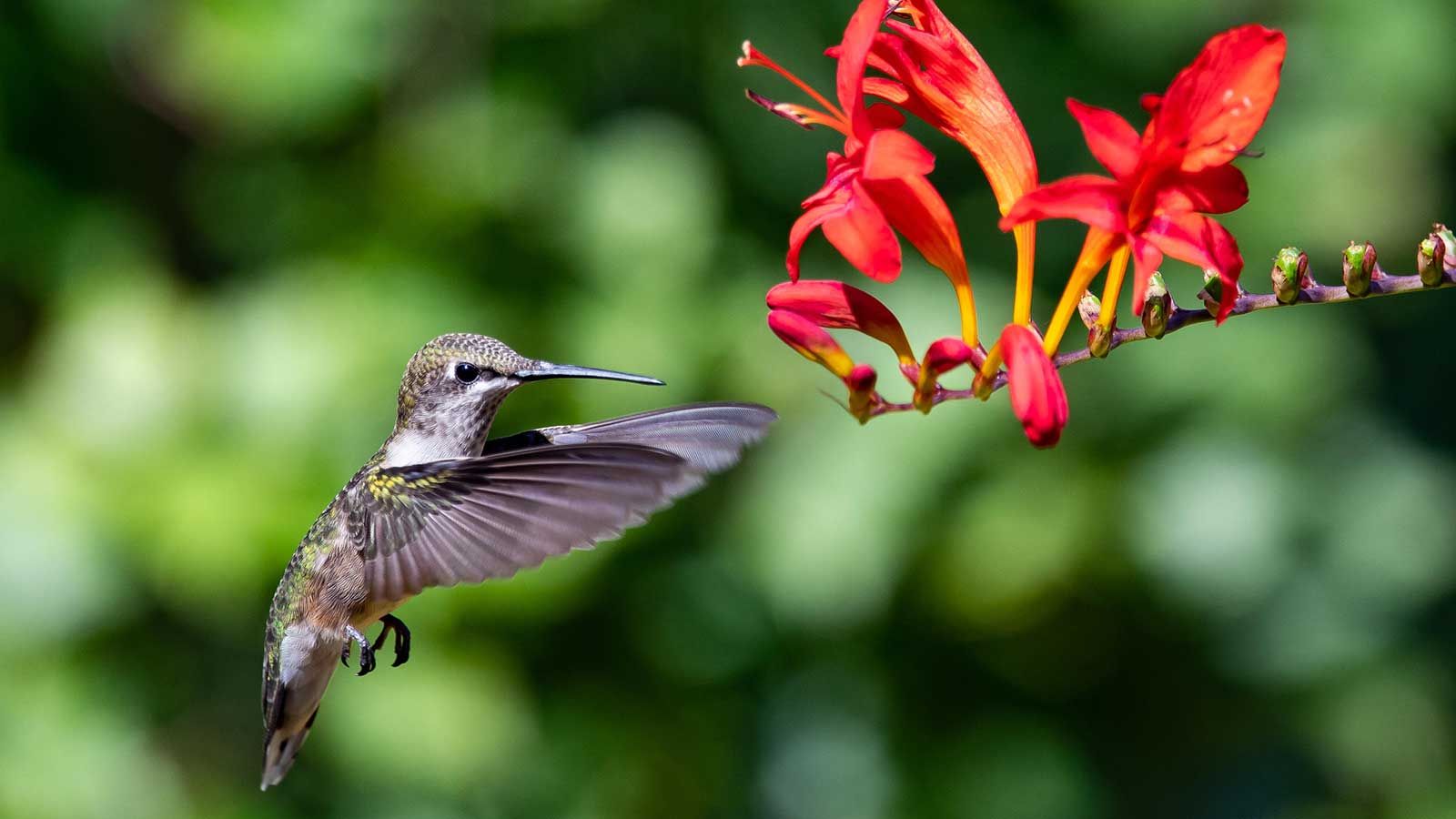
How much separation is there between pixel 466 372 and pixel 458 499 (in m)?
0.22

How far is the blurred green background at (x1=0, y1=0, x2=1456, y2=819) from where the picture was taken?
3.56 metres

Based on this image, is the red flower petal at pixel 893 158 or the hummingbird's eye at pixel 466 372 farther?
the hummingbird's eye at pixel 466 372

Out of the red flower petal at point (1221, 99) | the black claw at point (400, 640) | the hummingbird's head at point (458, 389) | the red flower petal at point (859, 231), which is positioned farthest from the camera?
the black claw at point (400, 640)

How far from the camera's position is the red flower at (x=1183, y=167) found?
5.03 ft

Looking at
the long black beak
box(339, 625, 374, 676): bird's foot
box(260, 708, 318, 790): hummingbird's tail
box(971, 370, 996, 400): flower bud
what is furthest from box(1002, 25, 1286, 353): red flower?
box(260, 708, 318, 790): hummingbird's tail

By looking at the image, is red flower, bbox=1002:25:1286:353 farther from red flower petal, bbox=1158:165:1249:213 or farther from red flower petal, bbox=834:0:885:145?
red flower petal, bbox=834:0:885:145

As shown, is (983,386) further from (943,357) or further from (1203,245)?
(1203,245)

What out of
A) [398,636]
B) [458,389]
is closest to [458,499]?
[458,389]

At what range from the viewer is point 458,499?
7.23ft

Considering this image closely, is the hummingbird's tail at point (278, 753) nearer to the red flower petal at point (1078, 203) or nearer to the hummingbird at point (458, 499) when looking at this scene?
the hummingbird at point (458, 499)

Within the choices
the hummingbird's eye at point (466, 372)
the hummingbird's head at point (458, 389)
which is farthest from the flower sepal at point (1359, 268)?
the hummingbird's eye at point (466, 372)

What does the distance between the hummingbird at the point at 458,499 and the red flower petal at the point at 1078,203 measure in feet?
1.77

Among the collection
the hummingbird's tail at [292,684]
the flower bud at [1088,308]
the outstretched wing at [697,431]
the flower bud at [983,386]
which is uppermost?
the flower bud at [1088,308]

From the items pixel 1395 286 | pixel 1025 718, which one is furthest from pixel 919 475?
pixel 1395 286
